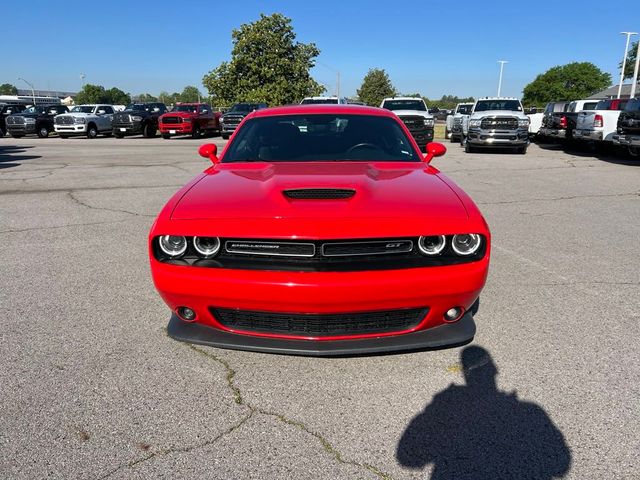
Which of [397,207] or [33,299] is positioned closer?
[397,207]

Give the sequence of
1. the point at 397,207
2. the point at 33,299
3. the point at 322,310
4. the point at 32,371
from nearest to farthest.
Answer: the point at 322,310, the point at 397,207, the point at 32,371, the point at 33,299

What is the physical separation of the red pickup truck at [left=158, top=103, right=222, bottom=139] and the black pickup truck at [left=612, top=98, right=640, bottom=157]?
19390mm

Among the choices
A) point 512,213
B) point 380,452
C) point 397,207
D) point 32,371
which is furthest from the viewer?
point 512,213

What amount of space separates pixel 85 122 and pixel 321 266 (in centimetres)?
2800

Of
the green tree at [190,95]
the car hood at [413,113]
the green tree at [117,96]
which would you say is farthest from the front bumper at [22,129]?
the green tree at [190,95]

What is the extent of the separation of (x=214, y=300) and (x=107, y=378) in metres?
0.87

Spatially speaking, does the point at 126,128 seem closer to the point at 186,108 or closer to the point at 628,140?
the point at 186,108

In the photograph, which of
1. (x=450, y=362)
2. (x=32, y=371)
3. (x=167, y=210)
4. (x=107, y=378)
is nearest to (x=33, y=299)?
(x=32, y=371)

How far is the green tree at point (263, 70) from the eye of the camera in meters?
46.7

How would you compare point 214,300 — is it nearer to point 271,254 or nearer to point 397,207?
point 271,254

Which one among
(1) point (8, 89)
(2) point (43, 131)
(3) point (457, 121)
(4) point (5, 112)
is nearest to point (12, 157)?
(2) point (43, 131)

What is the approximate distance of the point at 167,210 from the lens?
2.78 m

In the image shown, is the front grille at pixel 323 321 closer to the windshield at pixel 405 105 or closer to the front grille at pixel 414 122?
the front grille at pixel 414 122

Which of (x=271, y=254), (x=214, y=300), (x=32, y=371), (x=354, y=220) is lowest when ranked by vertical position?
(x=32, y=371)
